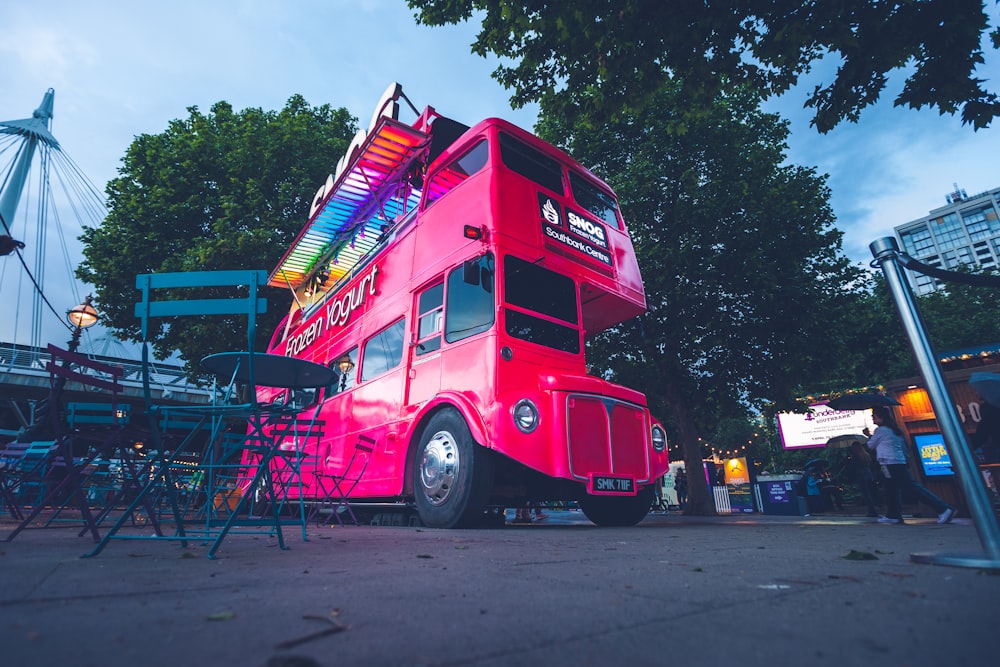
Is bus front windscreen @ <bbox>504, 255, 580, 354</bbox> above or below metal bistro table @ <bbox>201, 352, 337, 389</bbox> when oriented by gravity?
above

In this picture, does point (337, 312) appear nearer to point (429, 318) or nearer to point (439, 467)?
point (429, 318)

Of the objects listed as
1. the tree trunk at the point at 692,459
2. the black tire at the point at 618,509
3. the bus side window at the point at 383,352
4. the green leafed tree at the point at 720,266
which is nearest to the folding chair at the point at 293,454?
the bus side window at the point at 383,352

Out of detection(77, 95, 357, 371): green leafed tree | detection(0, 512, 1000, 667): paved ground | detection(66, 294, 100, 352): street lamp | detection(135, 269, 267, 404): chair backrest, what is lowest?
detection(0, 512, 1000, 667): paved ground

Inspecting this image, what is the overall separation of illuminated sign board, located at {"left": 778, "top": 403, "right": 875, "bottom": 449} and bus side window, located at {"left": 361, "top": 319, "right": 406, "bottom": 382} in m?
22.8

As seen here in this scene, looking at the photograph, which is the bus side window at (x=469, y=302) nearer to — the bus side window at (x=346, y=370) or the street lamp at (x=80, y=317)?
the bus side window at (x=346, y=370)

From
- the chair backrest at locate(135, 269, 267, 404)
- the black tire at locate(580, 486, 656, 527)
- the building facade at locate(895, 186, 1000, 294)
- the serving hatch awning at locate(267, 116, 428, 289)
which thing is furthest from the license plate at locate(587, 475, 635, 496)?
the building facade at locate(895, 186, 1000, 294)

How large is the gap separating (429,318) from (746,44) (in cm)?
458

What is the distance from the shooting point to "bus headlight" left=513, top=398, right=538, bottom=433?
189 inches

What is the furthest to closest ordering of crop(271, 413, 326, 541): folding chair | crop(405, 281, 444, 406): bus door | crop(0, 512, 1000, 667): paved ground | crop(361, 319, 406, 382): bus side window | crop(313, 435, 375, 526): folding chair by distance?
crop(361, 319, 406, 382): bus side window, crop(313, 435, 375, 526): folding chair, crop(405, 281, 444, 406): bus door, crop(271, 413, 326, 541): folding chair, crop(0, 512, 1000, 667): paved ground

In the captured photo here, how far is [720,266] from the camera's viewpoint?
1099cm

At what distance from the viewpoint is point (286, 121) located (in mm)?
16344

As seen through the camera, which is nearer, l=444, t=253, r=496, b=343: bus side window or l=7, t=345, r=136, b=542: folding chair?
l=7, t=345, r=136, b=542: folding chair

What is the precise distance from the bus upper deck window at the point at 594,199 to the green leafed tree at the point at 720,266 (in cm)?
364

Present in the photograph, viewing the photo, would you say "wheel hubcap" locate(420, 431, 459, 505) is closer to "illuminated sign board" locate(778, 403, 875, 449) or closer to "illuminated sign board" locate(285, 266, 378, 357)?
"illuminated sign board" locate(285, 266, 378, 357)
